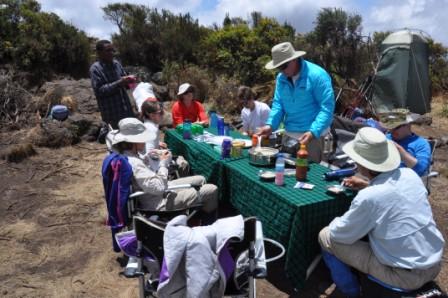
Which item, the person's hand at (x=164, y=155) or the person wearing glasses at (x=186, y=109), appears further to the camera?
the person wearing glasses at (x=186, y=109)

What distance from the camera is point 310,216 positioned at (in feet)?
8.52

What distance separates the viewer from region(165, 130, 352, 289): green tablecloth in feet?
8.46

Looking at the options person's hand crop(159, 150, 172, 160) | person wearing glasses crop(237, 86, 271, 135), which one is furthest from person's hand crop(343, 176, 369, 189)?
person wearing glasses crop(237, 86, 271, 135)

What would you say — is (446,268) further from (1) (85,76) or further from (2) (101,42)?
(1) (85,76)

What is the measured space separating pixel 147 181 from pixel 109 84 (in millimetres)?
1820

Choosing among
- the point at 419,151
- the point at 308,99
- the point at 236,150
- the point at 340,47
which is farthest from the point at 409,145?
the point at 340,47

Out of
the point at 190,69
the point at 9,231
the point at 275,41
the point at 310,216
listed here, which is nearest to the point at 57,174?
the point at 9,231

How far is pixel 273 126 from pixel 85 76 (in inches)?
396

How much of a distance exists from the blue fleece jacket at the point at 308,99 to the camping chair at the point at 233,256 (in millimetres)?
1618

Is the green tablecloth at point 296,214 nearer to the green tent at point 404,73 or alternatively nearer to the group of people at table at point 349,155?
the group of people at table at point 349,155

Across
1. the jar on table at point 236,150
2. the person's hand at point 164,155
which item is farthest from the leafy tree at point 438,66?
the person's hand at point 164,155

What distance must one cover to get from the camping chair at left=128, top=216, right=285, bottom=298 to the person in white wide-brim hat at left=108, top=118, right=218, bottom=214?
0.88 meters

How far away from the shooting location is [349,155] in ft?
7.98

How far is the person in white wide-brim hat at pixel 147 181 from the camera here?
304 cm
